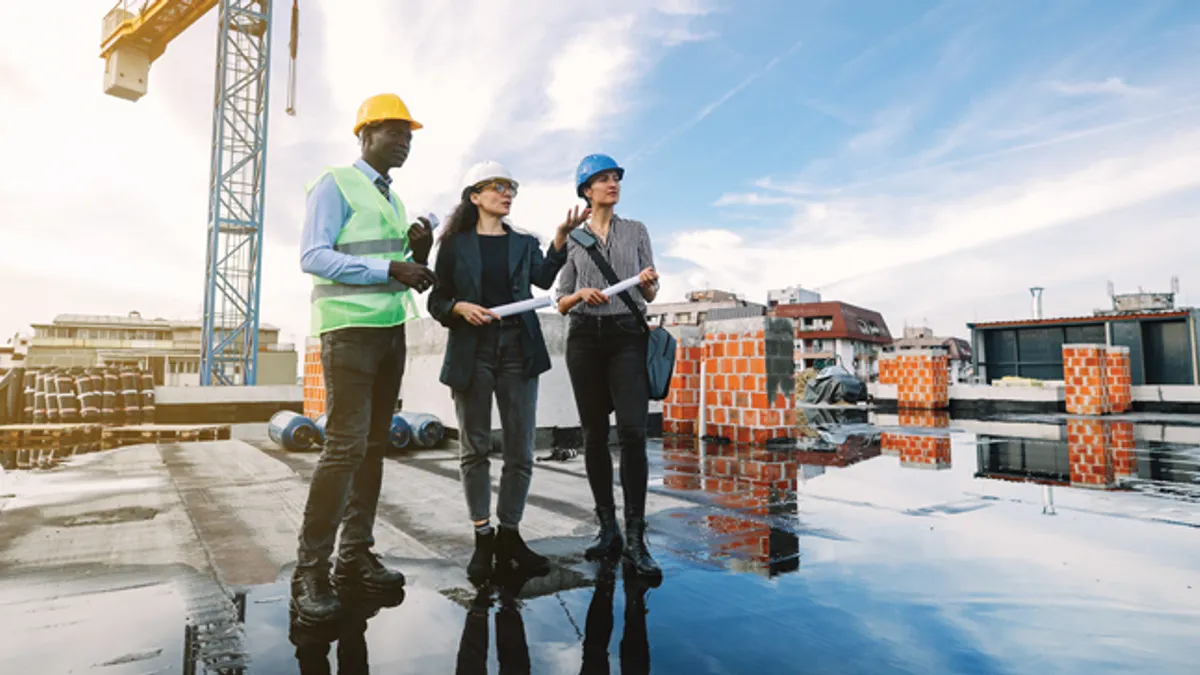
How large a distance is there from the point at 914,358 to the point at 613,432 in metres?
9.68

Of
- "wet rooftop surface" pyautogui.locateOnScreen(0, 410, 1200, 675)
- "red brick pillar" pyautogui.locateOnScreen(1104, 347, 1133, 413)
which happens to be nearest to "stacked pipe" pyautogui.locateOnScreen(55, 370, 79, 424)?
"wet rooftop surface" pyautogui.locateOnScreen(0, 410, 1200, 675)

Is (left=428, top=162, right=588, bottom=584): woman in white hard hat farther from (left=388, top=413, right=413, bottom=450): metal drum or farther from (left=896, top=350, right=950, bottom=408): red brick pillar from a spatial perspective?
(left=896, top=350, right=950, bottom=408): red brick pillar

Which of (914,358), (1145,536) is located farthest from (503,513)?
(914,358)

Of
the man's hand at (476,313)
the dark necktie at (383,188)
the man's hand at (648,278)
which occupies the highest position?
the dark necktie at (383,188)

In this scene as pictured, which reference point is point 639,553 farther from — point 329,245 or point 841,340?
point 841,340

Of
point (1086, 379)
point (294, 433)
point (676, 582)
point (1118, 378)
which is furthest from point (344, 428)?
point (1118, 378)

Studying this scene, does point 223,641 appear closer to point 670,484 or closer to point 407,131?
point 407,131

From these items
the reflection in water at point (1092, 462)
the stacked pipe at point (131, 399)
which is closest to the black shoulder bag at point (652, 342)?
the reflection in water at point (1092, 462)

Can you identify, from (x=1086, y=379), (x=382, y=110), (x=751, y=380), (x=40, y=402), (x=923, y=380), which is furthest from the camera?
(x=923, y=380)

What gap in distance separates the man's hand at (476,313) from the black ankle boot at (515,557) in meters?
0.76

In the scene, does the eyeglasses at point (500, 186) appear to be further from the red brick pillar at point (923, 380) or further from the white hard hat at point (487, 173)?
the red brick pillar at point (923, 380)

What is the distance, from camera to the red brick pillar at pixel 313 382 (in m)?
8.01

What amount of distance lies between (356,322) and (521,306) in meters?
0.57

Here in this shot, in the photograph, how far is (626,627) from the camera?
5.47 ft
